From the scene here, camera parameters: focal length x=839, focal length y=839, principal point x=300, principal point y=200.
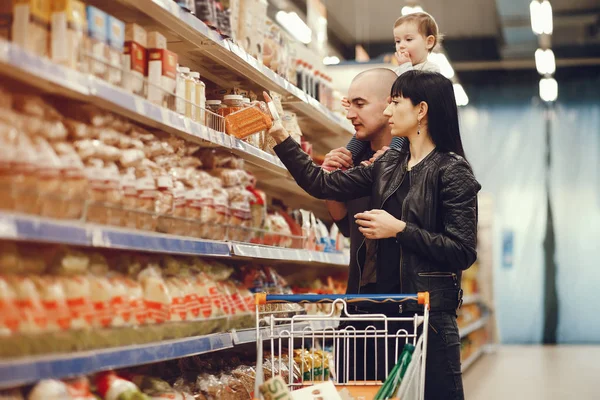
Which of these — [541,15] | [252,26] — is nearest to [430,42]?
[252,26]

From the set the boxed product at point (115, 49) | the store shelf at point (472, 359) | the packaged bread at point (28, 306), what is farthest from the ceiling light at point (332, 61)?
Answer: the packaged bread at point (28, 306)

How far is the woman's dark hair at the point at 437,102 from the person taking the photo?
10.2 ft

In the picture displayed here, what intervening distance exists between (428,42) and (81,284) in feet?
8.17

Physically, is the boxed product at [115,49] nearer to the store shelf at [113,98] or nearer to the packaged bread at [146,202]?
the store shelf at [113,98]

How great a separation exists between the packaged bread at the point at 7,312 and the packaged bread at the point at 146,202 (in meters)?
0.65

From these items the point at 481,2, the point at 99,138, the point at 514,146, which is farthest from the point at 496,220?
the point at 99,138

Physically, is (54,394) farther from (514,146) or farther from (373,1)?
(514,146)

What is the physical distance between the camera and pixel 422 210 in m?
3.05

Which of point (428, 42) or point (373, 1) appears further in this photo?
point (373, 1)

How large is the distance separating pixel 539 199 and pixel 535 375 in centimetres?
604

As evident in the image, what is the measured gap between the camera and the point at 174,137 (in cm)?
308

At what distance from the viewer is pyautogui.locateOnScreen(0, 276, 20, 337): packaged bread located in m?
1.93

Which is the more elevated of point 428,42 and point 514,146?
point 514,146

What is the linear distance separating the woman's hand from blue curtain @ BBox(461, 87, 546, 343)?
466 inches
